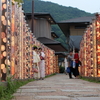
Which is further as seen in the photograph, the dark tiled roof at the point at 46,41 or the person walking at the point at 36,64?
the dark tiled roof at the point at 46,41

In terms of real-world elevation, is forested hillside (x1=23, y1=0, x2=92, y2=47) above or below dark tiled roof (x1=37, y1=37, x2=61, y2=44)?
above

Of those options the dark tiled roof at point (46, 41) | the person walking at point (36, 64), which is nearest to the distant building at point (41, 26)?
the dark tiled roof at point (46, 41)

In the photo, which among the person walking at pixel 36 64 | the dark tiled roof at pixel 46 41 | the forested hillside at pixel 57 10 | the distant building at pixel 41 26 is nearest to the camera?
the person walking at pixel 36 64

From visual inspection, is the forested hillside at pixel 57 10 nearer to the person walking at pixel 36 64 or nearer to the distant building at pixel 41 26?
the distant building at pixel 41 26

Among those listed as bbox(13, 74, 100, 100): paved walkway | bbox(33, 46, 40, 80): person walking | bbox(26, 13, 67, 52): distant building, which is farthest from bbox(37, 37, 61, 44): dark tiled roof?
bbox(13, 74, 100, 100): paved walkway

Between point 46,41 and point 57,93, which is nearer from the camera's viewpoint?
point 57,93

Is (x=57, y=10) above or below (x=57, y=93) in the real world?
above

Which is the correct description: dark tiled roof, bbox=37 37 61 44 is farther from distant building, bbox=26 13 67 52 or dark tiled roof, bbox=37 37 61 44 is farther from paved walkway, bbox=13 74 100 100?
paved walkway, bbox=13 74 100 100

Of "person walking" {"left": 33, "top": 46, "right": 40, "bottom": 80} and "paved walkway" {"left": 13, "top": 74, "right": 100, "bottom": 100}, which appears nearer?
"paved walkway" {"left": 13, "top": 74, "right": 100, "bottom": 100}

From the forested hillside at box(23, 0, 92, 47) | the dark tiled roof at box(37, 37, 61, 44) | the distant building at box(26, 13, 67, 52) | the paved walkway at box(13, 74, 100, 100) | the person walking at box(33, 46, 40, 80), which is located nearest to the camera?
the paved walkway at box(13, 74, 100, 100)

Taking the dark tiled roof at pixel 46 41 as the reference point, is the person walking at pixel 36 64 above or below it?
below

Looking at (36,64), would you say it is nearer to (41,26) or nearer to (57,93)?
(57,93)

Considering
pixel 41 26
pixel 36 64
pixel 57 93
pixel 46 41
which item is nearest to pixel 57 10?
pixel 41 26

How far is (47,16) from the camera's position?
3528 centimetres
